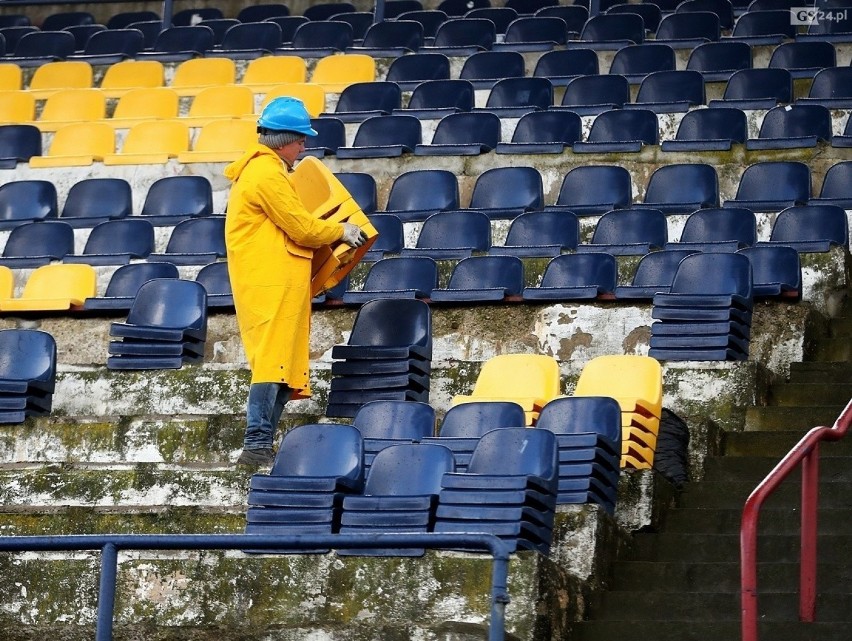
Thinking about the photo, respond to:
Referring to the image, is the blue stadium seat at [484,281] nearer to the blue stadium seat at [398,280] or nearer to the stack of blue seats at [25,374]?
the blue stadium seat at [398,280]

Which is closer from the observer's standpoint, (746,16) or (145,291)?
(145,291)

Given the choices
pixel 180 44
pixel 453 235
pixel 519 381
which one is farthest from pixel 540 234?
pixel 180 44

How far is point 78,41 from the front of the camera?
17.0 m

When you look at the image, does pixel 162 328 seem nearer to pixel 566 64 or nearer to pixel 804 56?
pixel 566 64

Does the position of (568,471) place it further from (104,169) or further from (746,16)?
(746,16)

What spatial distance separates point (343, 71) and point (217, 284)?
4.75m

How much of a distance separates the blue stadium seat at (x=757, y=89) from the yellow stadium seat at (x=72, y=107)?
521cm

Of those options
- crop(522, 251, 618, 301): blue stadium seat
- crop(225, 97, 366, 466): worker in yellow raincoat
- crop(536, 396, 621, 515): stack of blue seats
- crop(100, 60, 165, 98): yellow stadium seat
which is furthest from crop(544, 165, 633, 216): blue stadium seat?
crop(100, 60, 165, 98): yellow stadium seat

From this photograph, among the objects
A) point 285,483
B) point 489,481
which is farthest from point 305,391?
point 489,481

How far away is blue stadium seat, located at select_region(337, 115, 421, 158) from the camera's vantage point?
12.4 metres

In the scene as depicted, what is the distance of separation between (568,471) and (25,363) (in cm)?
314

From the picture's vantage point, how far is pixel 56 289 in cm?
1051

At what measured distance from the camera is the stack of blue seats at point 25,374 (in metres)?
8.49

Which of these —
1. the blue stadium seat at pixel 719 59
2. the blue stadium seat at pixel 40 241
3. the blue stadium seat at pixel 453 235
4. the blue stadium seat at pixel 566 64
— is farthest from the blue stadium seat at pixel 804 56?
the blue stadium seat at pixel 40 241
